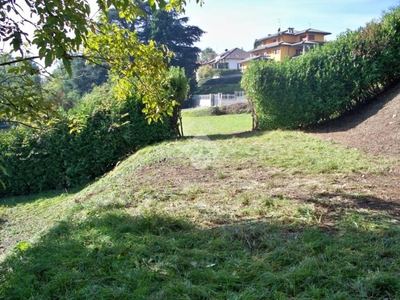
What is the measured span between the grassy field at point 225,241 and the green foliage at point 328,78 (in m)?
4.33

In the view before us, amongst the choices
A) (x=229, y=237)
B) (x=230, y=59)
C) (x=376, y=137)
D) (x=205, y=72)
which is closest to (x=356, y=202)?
(x=229, y=237)

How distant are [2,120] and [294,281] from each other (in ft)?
10.7

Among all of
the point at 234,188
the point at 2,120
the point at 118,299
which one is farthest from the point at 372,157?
the point at 2,120

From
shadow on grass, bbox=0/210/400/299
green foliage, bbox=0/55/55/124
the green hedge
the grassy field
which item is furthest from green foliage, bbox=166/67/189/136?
shadow on grass, bbox=0/210/400/299

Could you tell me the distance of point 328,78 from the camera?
927 centimetres

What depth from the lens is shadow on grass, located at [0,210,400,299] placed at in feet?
7.02

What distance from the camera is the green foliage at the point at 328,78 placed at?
900 cm

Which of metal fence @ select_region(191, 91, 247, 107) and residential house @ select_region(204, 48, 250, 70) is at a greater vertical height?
residential house @ select_region(204, 48, 250, 70)

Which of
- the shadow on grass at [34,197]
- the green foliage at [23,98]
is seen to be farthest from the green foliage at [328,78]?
the green foliage at [23,98]

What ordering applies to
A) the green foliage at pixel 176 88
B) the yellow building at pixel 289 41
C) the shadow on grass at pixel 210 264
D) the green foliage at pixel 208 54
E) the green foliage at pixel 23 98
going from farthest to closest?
the green foliage at pixel 208 54
the yellow building at pixel 289 41
the green foliage at pixel 176 88
the green foliage at pixel 23 98
the shadow on grass at pixel 210 264

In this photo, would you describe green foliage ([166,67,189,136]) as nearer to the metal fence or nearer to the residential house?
the metal fence

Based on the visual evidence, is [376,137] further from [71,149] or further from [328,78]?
[71,149]

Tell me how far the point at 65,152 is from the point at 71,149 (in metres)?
0.17

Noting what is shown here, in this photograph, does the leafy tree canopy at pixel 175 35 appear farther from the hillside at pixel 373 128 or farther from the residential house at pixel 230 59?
the hillside at pixel 373 128
